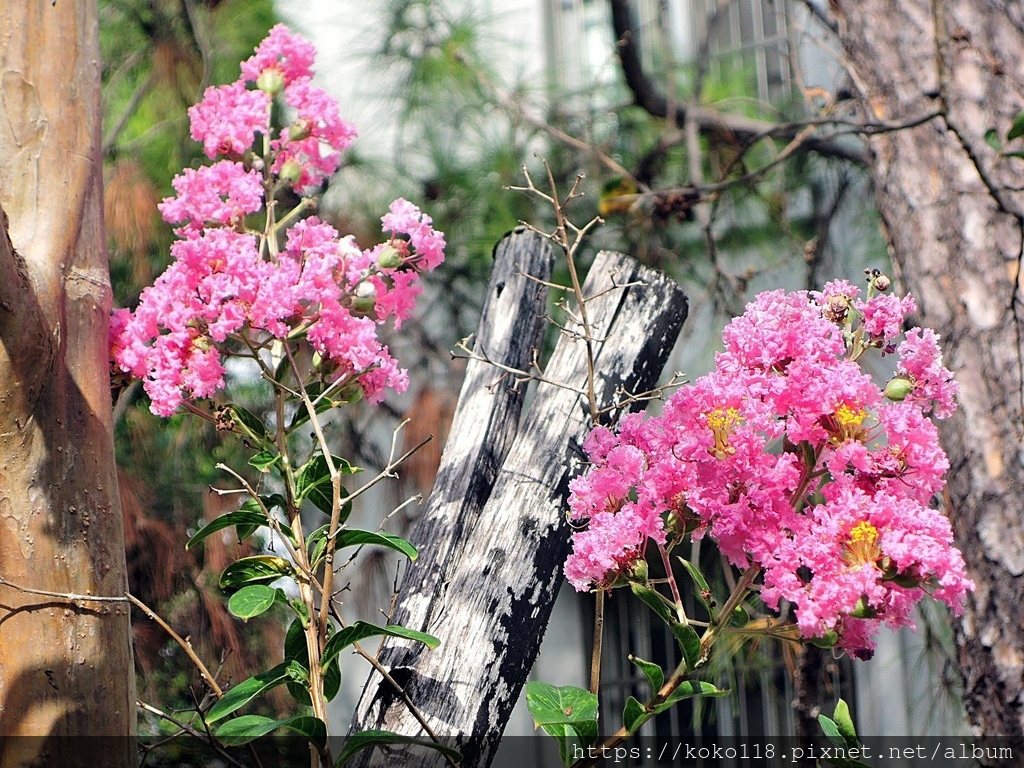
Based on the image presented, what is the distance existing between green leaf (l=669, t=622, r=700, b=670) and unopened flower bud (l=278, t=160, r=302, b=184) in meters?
0.49

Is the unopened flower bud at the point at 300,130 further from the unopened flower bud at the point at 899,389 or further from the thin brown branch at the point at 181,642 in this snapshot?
the unopened flower bud at the point at 899,389

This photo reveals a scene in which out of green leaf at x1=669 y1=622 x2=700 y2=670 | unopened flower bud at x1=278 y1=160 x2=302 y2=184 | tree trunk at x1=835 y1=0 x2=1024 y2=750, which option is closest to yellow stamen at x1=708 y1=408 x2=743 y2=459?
green leaf at x1=669 y1=622 x2=700 y2=670

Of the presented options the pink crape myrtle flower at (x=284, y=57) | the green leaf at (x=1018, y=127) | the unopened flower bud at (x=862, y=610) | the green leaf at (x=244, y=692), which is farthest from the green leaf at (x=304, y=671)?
the green leaf at (x=1018, y=127)

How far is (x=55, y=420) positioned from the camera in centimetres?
69

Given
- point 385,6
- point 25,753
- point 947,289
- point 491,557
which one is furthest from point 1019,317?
point 385,6

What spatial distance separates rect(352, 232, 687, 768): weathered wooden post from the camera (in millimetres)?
802

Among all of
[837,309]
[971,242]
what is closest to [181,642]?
[837,309]

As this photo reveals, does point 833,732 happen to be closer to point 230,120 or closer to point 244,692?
point 244,692

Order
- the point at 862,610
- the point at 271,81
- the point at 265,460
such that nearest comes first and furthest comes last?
the point at 862,610, the point at 265,460, the point at 271,81

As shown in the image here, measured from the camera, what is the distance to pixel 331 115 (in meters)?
0.90

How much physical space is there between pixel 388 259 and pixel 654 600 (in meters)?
0.33

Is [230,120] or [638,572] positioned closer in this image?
[638,572]

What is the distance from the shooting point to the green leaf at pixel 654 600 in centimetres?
63

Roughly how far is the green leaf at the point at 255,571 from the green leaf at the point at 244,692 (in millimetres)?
73
